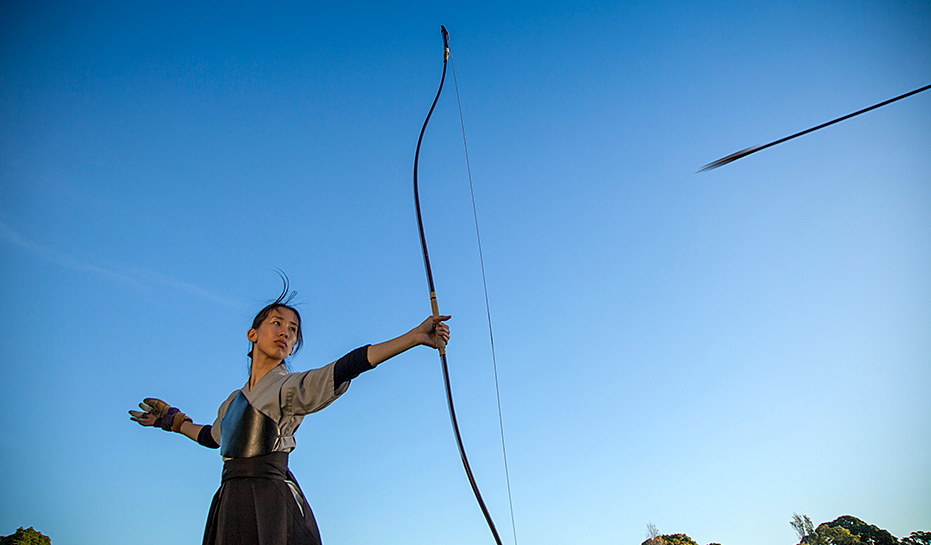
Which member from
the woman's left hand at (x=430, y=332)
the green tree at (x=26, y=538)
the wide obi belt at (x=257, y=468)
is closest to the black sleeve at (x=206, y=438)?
the wide obi belt at (x=257, y=468)

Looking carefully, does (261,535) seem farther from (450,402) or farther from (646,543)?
(646,543)

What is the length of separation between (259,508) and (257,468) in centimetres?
19

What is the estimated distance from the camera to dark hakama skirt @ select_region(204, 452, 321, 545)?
2.39 m

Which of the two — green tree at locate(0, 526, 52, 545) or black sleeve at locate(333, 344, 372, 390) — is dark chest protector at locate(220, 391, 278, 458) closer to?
black sleeve at locate(333, 344, 372, 390)

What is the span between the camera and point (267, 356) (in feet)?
10.1

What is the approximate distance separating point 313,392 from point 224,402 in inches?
37.4

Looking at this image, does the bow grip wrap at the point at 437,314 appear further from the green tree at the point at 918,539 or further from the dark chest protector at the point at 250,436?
the green tree at the point at 918,539

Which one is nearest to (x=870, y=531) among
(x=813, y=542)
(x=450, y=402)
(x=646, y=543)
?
(x=813, y=542)

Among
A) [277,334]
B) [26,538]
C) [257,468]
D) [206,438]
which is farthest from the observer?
[26,538]

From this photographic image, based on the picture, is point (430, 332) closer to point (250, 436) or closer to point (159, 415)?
point (250, 436)

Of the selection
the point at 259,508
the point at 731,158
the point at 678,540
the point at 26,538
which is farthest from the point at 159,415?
the point at 678,540

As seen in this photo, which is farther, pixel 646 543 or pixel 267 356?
pixel 646 543

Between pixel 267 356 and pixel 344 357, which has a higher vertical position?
pixel 267 356

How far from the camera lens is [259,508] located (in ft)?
7.96
